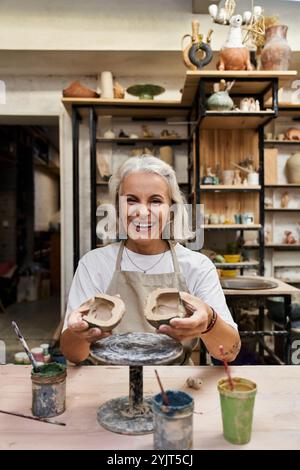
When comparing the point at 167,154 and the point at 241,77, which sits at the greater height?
the point at 241,77

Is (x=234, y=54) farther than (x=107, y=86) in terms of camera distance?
No

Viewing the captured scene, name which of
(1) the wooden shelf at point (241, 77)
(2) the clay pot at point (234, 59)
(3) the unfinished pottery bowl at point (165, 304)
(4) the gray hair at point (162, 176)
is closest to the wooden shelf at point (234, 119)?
(1) the wooden shelf at point (241, 77)

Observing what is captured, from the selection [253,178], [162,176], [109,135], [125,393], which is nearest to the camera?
[125,393]

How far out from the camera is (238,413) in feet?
2.82

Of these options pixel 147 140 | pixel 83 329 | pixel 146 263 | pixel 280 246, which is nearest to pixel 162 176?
pixel 146 263

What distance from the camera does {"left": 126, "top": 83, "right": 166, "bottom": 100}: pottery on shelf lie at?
370 centimetres

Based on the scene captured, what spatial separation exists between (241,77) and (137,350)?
9.10 feet

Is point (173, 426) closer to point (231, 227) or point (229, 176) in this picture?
point (231, 227)

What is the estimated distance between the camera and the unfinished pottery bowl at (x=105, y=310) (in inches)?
38.3

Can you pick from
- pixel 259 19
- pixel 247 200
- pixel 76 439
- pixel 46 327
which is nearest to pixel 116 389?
pixel 76 439

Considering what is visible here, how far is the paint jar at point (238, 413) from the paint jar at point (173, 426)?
98mm

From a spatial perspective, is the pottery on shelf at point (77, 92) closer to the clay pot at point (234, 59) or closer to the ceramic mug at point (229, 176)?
the clay pot at point (234, 59)

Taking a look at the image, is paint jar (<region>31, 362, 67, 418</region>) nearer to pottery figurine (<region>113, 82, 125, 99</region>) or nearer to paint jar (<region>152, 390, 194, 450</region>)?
paint jar (<region>152, 390, 194, 450</region>)

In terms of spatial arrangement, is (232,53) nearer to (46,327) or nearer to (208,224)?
(208,224)
